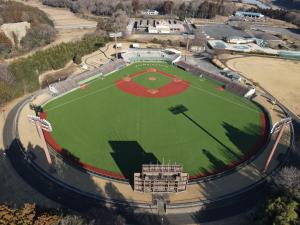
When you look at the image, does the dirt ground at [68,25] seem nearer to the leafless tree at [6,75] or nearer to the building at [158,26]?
the building at [158,26]

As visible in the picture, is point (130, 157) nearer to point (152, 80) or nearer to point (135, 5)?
point (152, 80)

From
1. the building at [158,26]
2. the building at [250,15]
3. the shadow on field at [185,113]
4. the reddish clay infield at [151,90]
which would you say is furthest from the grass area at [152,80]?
the building at [250,15]

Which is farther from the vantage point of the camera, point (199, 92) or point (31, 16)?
point (31, 16)

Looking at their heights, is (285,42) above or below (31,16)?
below

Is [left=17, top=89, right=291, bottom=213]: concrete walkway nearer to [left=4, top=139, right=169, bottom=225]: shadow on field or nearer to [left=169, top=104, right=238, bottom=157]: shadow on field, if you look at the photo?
[left=4, top=139, right=169, bottom=225]: shadow on field

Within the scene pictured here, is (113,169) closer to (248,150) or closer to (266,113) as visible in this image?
(248,150)

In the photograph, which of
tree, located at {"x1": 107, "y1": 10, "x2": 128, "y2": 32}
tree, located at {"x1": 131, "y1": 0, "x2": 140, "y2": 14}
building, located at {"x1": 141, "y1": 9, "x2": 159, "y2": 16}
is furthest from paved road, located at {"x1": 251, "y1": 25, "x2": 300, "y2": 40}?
tree, located at {"x1": 107, "y1": 10, "x2": 128, "y2": 32}

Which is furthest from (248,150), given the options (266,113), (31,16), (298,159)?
(31,16)
